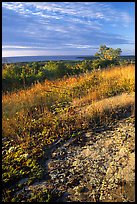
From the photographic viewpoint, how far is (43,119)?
6230mm

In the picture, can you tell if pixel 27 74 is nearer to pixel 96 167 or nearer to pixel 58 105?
pixel 58 105

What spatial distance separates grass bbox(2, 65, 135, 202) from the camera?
434cm

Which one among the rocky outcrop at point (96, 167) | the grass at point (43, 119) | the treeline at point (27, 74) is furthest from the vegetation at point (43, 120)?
the treeline at point (27, 74)

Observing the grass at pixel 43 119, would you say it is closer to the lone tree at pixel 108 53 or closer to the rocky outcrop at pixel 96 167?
the rocky outcrop at pixel 96 167

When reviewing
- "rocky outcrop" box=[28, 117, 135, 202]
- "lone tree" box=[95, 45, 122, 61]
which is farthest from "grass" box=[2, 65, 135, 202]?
"lone tree" box=[95, 45, 122, 61]

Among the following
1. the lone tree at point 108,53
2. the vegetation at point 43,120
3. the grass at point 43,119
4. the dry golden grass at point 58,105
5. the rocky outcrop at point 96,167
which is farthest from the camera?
the lone tree at point 108,53

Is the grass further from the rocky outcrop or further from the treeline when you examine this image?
the treeline

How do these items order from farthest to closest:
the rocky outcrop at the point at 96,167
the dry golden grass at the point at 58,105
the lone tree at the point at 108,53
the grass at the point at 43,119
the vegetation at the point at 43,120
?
the lone tree at the point at 108,53 < the dry golden grass at the point at 58,105 < the grass at the point at 43,119 < the vegetation at the point at 43,120 < the rocky outcrop at the point at 96,167

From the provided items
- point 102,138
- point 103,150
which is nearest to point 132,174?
point 103,150

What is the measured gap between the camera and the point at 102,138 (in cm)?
497

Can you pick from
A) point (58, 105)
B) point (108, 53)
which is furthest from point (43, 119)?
point (108, 53)

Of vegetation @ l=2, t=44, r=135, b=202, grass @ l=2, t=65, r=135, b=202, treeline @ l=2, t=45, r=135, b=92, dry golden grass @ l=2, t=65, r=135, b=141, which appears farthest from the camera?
treeline @ l=2, t=45, r=135, b=92

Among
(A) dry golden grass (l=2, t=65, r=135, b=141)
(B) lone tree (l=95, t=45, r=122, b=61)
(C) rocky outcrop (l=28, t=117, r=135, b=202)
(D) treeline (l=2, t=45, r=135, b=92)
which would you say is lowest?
(C) rocky outcrop (l=28, t=117, r=135, b=202)

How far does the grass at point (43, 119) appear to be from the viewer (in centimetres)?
434
